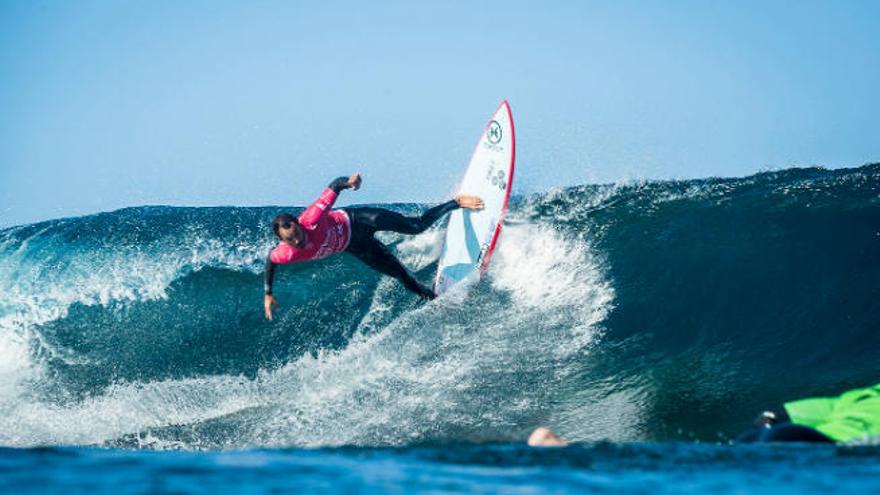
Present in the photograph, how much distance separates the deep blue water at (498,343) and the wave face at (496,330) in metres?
0.03

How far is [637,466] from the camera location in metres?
3.54

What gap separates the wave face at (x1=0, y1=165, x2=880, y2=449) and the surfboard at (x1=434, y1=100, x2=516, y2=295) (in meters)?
0.32

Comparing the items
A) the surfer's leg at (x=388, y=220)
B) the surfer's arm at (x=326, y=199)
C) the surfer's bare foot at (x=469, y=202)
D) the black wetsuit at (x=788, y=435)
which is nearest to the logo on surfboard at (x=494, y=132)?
the surfer's bare foot at (x=469, y=202)

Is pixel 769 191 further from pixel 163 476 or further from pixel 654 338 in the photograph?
pixel 163 476

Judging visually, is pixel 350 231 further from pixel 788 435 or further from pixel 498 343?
pixel 788 435

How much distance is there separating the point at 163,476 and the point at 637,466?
1985mm

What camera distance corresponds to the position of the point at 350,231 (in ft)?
24.9

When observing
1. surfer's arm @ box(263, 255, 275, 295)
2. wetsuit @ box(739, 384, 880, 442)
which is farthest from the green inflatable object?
surfer's arm @ box(263, 255, 275, 295)

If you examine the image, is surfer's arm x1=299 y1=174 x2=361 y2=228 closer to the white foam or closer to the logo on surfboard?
the white foam

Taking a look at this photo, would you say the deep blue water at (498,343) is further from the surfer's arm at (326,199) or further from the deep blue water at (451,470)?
the surfer's arm at (326,199)

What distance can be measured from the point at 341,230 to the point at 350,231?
0.17m

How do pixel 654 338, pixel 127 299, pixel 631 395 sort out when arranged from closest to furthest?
pixel 631 395 < pixel 654 338 < pixel 127 299

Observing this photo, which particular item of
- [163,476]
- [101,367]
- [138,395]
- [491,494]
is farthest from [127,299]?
[491,494]

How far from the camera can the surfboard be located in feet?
27.8
